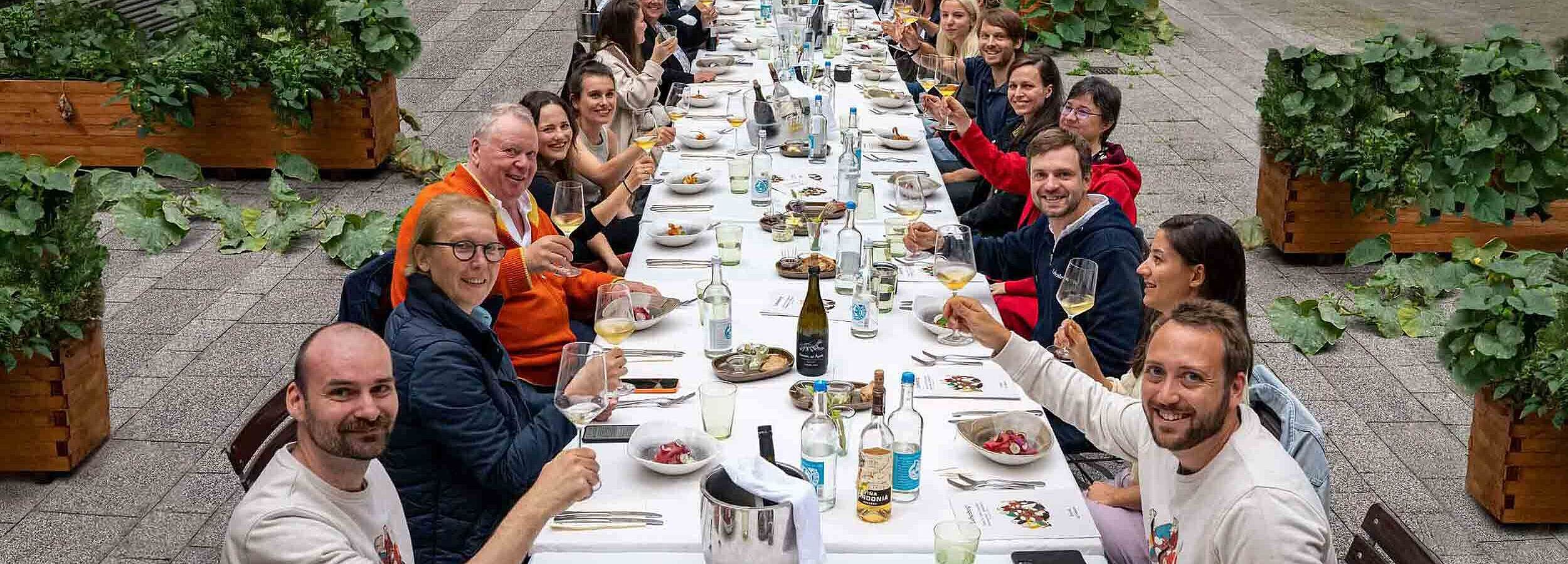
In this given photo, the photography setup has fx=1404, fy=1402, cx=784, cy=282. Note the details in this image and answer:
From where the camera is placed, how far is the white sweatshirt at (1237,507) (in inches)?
102

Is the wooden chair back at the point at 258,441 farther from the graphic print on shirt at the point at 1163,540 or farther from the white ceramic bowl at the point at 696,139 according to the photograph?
the white ceramic bowl at the point at 696,139

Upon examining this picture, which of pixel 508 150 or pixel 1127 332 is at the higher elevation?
pixel 508 150

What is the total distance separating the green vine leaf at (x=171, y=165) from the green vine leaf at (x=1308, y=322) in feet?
18.5

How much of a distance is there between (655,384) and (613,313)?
8.6 inches

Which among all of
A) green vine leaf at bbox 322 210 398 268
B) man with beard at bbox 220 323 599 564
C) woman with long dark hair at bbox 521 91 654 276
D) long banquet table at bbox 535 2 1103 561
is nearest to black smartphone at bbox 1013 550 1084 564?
long banquet table at bbox 535 2 1103 561

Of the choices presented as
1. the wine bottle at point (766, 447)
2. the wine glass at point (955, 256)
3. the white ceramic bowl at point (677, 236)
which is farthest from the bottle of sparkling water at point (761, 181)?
the wine bottle at point (766, 447)

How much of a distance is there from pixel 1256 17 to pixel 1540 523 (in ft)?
30.8

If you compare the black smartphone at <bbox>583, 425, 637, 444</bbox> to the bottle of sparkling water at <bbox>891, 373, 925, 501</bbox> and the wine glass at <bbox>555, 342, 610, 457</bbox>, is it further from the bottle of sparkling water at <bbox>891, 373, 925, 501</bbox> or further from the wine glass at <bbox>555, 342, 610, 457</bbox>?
the bottle of sparkling water at <bbox>891, 373, 925, 501</bbox>

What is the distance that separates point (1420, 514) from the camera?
183 inches

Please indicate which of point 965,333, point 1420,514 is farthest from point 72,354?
point 1420,514

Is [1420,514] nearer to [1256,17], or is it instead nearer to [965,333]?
[965,333]

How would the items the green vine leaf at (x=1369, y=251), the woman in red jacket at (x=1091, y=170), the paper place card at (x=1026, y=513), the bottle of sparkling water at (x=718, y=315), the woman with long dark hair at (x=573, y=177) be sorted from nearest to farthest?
the paper place card at (x=1026, y=513), the bottle of sparkling water at (x=718, y=315), the woman in red jacket at (x=1091, y=170), the woman with long dark hair at (x=573, y=177), the green vine leaf at (x=1369, y=251)

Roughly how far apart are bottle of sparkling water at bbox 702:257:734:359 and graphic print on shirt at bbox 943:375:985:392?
2.00 feet

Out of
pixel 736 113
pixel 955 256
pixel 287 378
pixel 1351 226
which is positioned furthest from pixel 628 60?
pixel 1351 226
